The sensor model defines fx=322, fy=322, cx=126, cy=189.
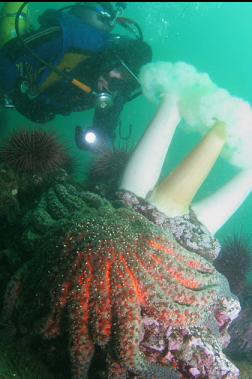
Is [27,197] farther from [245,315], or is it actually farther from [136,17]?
[136,17]

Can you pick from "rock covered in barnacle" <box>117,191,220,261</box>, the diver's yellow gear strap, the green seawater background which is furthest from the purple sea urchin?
the green seawater background

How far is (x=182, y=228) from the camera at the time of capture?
15.6ft

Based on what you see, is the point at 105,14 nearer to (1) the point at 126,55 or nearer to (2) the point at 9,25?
(1) the point at 126,55

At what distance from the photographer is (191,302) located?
2.98m

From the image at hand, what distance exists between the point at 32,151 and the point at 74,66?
2.82m

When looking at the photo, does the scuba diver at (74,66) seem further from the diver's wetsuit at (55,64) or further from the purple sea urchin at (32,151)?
the purple sea urchin at (32,151)

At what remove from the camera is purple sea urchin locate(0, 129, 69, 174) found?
4695 mm

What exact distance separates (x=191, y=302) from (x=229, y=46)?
89.5m

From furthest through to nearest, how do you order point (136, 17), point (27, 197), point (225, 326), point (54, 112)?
point (136, 17), point (54, 112), point (27, 197), point (225, 326)

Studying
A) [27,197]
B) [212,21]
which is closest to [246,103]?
[27,197]

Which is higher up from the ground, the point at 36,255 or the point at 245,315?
the point at 245,315

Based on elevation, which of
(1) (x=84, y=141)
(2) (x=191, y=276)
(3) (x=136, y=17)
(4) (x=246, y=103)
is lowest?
(2) (x=191, y=276)

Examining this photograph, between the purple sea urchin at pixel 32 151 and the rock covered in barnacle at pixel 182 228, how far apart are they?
1.17 m

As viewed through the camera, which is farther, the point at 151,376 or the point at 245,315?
the point at 245,315
